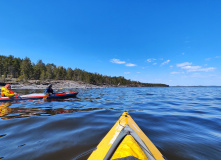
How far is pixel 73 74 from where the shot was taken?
90438 mm

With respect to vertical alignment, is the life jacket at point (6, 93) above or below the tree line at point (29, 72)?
below

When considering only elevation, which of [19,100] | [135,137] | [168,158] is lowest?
[19,100]

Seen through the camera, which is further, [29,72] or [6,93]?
[29,72]

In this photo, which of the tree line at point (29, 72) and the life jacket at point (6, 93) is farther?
the tree line at point (29, 72)

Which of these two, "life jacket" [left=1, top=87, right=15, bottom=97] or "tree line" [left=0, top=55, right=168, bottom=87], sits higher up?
"tree line" [left=0, top=55, right=168, bottom=87]

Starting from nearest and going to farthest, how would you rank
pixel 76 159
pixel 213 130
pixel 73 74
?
pixel 76 159
pixel 213 130
pixel 73 74

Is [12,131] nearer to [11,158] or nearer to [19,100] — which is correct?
[11,158]

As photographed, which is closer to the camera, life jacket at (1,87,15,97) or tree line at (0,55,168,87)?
life jacket at (1,87,15,97)

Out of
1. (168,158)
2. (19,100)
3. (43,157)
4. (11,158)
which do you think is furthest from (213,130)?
(19,100)

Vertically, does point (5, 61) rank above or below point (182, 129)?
above

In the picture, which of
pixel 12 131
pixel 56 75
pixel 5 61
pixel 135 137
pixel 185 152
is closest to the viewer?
pixel 135 137

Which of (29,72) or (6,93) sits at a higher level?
(29,72)

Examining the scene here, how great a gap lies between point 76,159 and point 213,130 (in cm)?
527

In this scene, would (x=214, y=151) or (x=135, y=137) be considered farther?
(x=214, y=151)
